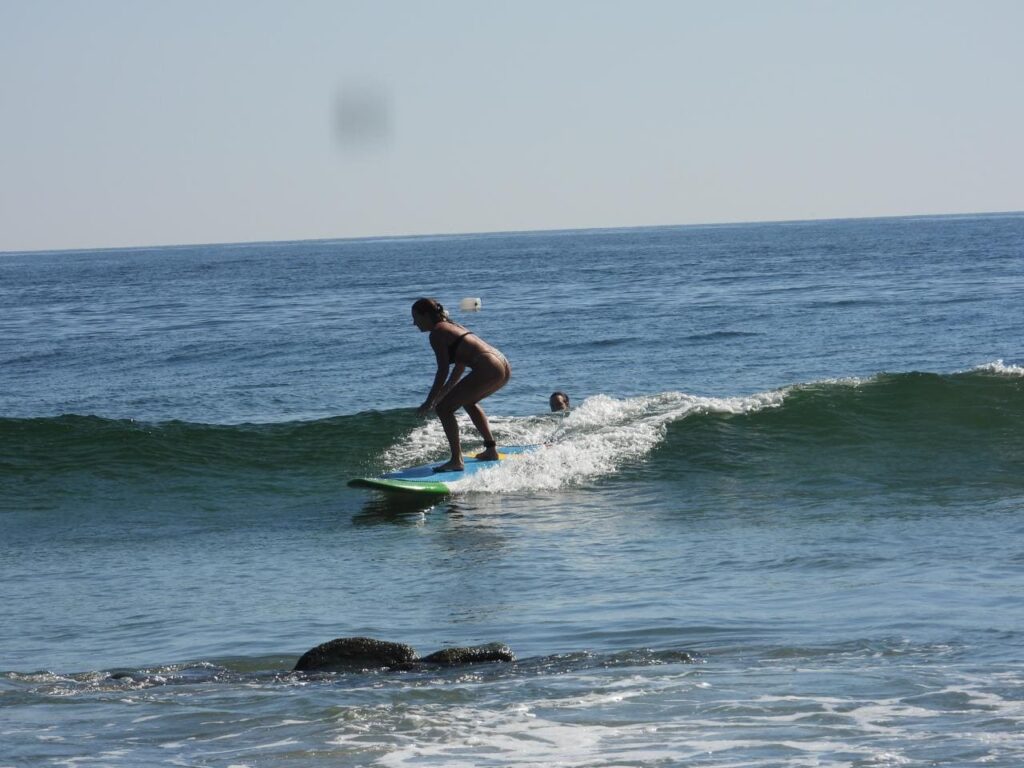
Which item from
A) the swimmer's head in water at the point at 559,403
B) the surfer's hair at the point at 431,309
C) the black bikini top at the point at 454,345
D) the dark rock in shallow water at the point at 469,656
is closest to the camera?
the dark rock in shallow water at the point at 469,656

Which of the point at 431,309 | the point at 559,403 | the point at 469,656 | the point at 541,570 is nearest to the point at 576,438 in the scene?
the point at 559,403

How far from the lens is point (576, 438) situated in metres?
14.7

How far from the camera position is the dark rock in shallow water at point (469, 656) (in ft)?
23.2

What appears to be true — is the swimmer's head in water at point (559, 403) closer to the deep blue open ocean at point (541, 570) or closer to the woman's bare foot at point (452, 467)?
the deep blue open ocean at point (541, 570)

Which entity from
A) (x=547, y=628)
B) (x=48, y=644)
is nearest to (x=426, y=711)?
(x=547, y=628)

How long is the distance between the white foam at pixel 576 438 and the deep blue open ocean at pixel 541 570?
0.05 m

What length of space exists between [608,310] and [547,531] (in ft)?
88.6

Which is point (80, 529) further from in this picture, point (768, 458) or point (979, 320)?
point (979, 320)

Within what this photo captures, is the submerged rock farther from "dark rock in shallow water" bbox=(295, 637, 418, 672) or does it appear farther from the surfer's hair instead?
the surfer's hair

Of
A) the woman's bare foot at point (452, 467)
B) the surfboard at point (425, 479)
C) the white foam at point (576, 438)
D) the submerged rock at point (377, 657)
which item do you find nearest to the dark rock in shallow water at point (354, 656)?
the submerged rock at point (377, 657)

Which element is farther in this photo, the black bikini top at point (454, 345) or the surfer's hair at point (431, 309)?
the black bikini top at point (454, 345)

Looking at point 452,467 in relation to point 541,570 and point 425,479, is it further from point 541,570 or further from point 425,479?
point 541,570

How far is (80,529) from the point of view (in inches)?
483

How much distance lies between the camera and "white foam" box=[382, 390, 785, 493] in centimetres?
1295
